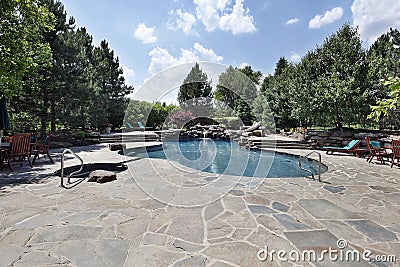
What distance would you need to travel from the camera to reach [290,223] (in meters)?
2.58

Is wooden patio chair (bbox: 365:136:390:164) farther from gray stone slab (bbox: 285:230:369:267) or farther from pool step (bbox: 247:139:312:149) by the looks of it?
gray stone slab (bbox: 285:230:369:267)

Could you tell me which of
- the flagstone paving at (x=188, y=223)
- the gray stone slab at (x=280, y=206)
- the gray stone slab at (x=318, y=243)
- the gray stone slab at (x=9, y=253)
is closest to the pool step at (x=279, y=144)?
the flagstone paving at (x=188, y=223)

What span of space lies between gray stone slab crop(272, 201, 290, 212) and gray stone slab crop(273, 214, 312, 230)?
21 cm

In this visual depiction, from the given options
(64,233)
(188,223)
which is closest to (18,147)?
(64,233)

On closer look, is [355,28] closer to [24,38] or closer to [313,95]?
[313,95]

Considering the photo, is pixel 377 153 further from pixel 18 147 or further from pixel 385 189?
pixel 18 147

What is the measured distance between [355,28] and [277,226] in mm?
12595

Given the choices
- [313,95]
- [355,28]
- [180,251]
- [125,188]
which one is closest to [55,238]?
[180,251]

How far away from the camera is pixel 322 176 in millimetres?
5066

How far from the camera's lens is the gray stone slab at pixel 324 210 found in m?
2.80

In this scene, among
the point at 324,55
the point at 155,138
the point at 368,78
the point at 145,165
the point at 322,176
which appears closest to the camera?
the point at 322,176

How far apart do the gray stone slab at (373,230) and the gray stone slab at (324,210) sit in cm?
17

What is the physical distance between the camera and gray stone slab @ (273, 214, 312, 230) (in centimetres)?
248

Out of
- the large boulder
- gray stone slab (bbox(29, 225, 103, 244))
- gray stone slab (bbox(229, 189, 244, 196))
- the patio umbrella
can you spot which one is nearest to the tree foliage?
the patio umbrella
